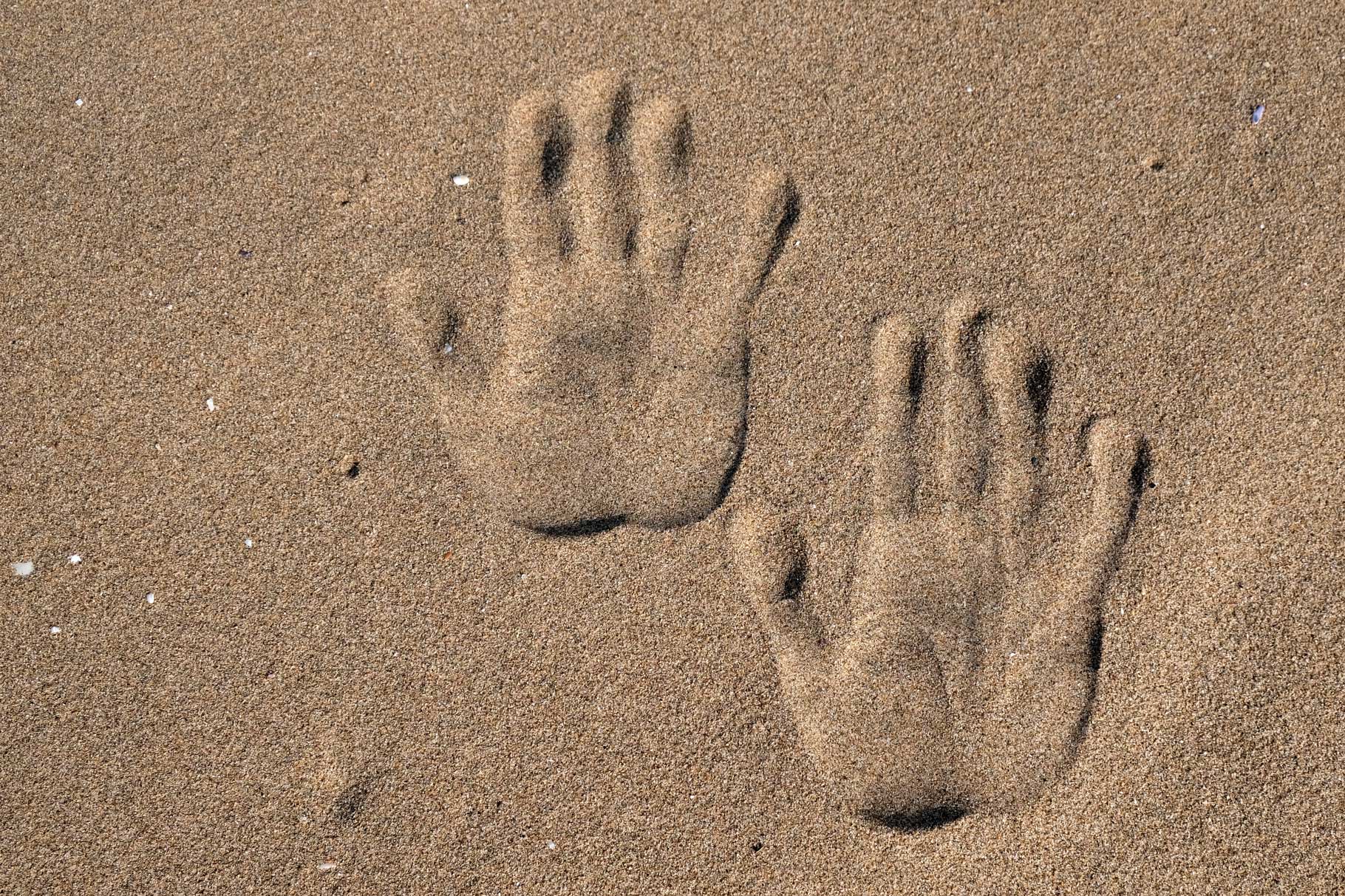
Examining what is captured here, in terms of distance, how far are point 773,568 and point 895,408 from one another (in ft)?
1.14

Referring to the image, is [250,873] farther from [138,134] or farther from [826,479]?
[138,134]

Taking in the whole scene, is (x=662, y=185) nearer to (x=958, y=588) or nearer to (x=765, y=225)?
(x=765, y=225)

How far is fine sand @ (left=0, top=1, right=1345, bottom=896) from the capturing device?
5.29 ft

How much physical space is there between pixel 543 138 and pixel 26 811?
1474 millimetres

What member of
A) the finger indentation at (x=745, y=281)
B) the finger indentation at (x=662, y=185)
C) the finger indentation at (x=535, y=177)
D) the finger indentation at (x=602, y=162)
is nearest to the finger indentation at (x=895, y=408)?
the finger indentation at (x=745, y=281)

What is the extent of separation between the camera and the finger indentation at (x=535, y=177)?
1.73 meters

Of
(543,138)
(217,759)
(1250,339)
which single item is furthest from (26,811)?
(1250,339)

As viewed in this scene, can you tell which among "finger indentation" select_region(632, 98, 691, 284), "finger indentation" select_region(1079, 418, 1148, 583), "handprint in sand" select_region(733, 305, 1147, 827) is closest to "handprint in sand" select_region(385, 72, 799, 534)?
"finger indentation" select_region(632, 98, 691, 284)

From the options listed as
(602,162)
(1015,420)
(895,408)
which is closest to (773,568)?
(895,408)

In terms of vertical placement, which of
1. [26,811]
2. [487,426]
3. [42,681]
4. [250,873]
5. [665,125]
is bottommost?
[250,873]

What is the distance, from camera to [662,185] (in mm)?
1736

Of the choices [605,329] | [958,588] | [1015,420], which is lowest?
[958,588]

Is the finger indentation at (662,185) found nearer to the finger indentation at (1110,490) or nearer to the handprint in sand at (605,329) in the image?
the handprint in sand at (605,329)

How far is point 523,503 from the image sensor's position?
1687 mm
